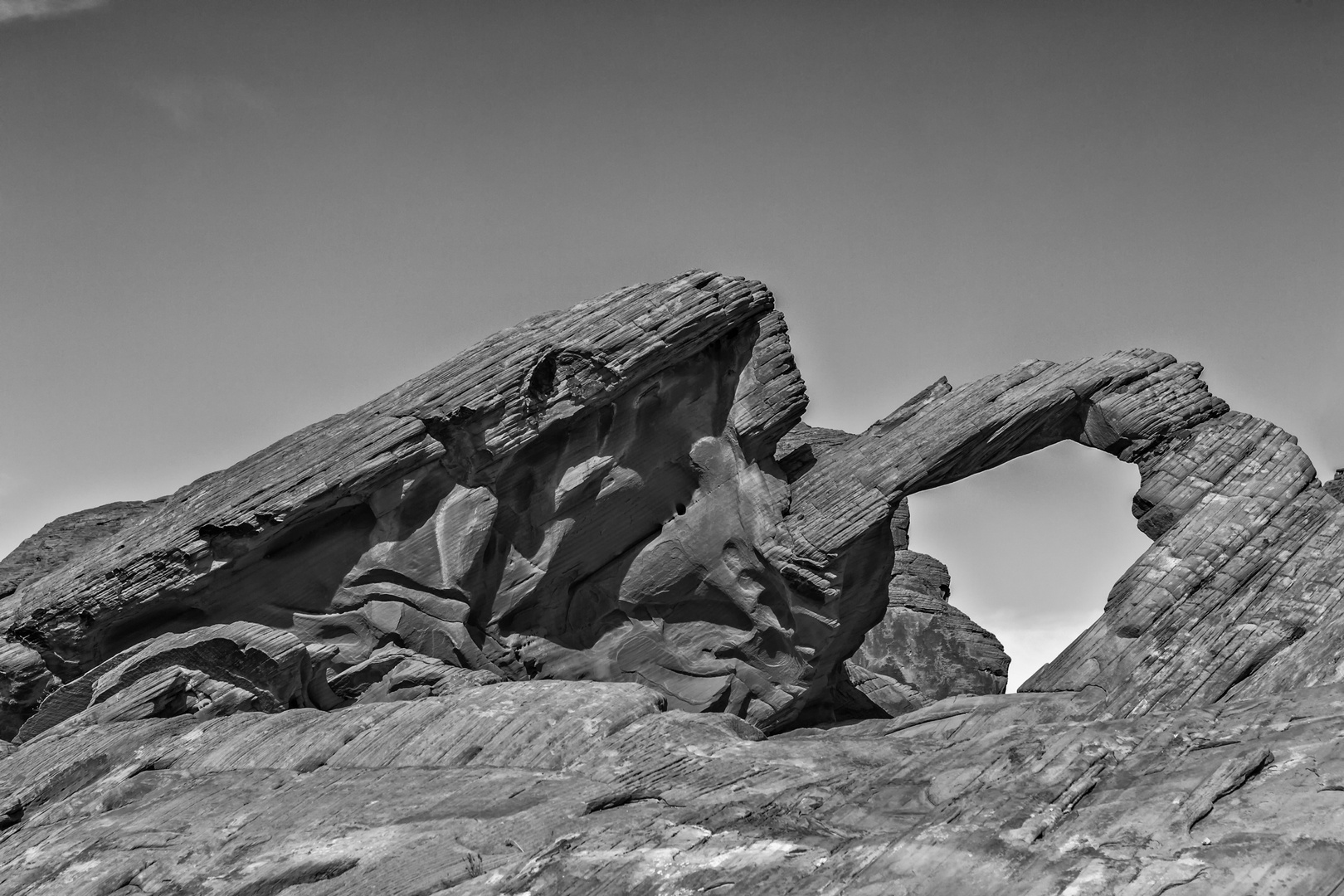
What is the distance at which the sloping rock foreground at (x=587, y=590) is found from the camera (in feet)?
58.3

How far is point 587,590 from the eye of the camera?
27.1 metres

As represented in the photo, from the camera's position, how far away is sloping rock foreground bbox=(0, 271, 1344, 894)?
17781 mm

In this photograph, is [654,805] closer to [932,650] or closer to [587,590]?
[587,590]

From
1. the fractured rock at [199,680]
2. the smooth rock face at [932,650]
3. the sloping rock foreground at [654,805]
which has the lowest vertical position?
the sloping rock foreground at [654,805]

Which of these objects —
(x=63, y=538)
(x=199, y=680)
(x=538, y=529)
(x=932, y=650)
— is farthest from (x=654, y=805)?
(x=932, y=650)

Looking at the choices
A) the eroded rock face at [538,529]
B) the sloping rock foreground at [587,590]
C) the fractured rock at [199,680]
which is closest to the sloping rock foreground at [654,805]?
the sloping rock foreground at [587,590]

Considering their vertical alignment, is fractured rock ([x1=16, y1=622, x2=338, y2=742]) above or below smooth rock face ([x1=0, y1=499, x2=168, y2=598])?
below

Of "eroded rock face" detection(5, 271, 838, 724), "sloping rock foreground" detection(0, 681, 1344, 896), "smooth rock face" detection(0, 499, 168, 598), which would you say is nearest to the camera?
"sloping rock foreground" detection(0, 681, 1344, 896)

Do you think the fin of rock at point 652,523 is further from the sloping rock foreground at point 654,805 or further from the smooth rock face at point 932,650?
the smooth rock face at point 932,650

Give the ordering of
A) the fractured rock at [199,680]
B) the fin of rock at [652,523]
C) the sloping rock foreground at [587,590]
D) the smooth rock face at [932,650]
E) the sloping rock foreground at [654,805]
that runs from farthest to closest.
Result: the smooth rock face at [932,650], the fin of rock at [652,523], the fractured rock at [199,680], the sloping rock foreground at [587,590], the sloping rock foreground at [654,805]

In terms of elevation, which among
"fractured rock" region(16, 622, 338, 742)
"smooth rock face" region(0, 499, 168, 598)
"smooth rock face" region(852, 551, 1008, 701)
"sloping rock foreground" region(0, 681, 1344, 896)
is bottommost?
"sloping rock foreground" region(0, 681, 1344, 896)

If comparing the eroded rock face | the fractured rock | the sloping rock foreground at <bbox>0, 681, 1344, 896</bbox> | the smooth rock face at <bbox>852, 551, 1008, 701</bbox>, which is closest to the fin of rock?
the eroded rock face

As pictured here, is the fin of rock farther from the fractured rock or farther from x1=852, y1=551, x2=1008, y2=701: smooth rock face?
x1=852, y1=551, x2=1008, y2=701: smooth rock face

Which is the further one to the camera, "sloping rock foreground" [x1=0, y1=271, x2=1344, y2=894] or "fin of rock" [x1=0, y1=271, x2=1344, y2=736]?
"fin of rock" [x1=0, y1=271, x2=1344, y2=736]
